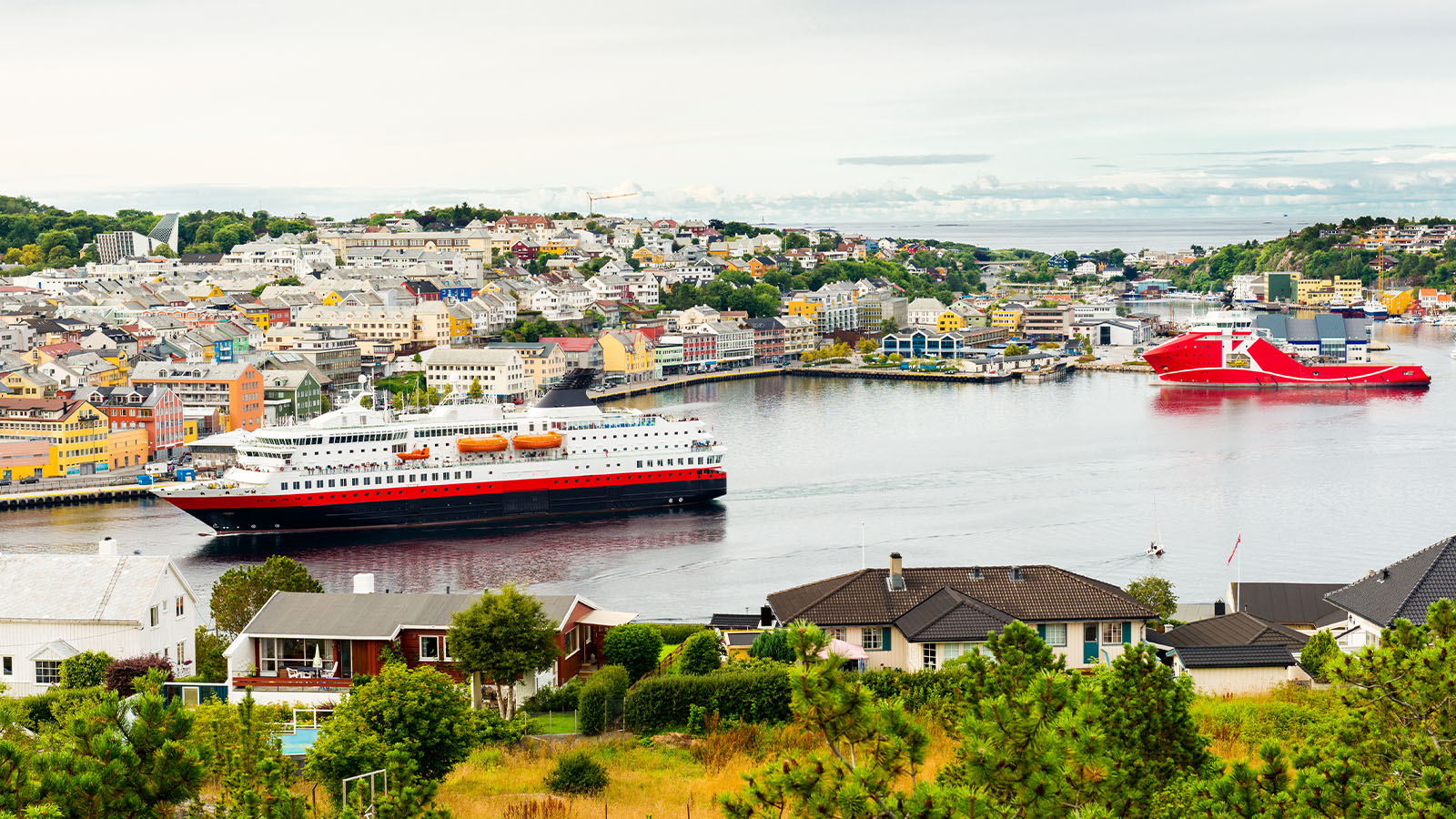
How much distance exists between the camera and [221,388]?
89.8 ft

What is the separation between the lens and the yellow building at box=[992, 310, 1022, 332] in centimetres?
4803

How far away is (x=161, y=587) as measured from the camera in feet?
30.1

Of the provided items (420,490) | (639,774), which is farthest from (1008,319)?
(639,774)

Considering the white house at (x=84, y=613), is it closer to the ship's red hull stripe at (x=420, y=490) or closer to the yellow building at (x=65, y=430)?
the ship's red hull stripe at (x=420, y=490)

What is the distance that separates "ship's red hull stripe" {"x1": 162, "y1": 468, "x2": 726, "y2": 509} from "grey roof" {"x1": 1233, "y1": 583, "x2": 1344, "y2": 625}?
9.49 metres

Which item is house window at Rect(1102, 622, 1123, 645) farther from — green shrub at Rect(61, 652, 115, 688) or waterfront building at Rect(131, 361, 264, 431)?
waterfront building at Rect(131, 361, 264, 431)

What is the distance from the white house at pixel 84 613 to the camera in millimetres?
8891

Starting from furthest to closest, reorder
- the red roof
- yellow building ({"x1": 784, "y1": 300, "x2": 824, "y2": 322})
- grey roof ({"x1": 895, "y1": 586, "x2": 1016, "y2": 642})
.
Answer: yellow building ({"x1": 784, "y1": 300, "x2": 824, "y2": 322})
the red roof
grey roof ({"x1": 895, "y1": 586, "x2": 1016, "y2": 642})

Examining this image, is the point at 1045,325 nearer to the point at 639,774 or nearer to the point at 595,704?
the point at 595,704

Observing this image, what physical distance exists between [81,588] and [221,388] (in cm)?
1899

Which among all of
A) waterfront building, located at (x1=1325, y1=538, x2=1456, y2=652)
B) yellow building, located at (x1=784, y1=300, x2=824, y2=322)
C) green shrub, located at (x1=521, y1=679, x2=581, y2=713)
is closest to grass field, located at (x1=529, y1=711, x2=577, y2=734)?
green shrub, located at (x1=521, y1=679, x2=581, y2=713)

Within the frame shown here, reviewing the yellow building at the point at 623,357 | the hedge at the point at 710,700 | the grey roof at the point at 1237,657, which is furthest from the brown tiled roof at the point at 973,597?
the yellow building at the point at 623,357

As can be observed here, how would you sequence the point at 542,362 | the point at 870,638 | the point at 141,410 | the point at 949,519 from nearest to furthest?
1. the point at 870,638
2. the point at 949,519
3. the point at 141,410
4. the point at 542,362

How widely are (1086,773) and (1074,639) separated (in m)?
5.59
